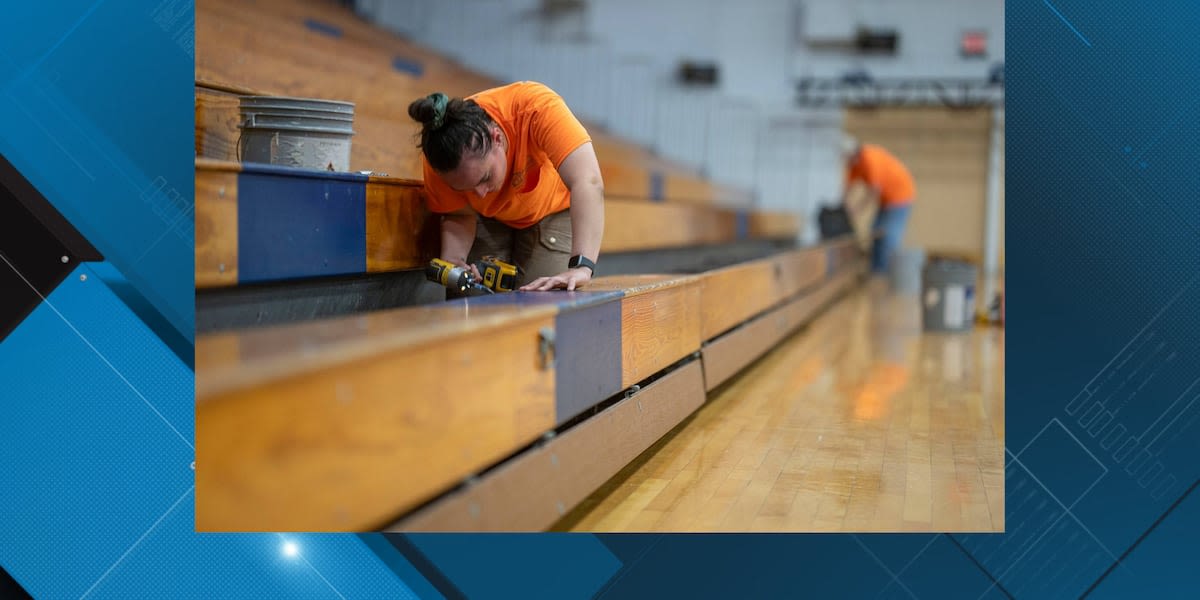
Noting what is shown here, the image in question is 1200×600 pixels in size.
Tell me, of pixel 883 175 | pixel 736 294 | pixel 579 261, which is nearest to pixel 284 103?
pixel 579 261

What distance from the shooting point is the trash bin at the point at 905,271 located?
328 inches

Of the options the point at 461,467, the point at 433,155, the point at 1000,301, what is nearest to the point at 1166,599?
the point at 461,467

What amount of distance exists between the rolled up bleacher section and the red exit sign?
7.22 metres

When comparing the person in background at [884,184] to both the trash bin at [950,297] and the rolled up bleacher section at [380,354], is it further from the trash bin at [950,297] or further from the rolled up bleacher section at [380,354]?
the rolled up bleacher section at [380,354]

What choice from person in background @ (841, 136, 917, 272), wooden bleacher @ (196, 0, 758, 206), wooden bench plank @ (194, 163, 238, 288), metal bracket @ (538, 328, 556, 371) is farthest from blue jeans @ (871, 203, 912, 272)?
wooden bench plank @ (194, 163, 238, 288)

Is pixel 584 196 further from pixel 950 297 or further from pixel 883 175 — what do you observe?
pixel 883 175

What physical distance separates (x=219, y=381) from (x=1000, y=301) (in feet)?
17.0

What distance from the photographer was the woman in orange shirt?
6.94ft

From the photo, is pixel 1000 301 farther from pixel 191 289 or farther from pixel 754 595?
pixel 191 289

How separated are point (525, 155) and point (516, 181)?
9 centimetres

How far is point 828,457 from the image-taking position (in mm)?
2461

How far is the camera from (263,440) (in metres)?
1.21

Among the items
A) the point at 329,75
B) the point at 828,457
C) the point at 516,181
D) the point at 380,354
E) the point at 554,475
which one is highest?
the point at 329,75

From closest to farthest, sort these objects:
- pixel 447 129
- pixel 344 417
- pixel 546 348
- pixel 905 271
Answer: pixel 344 417, pixel 546 348, pixel 447 129, pixel 905 271
